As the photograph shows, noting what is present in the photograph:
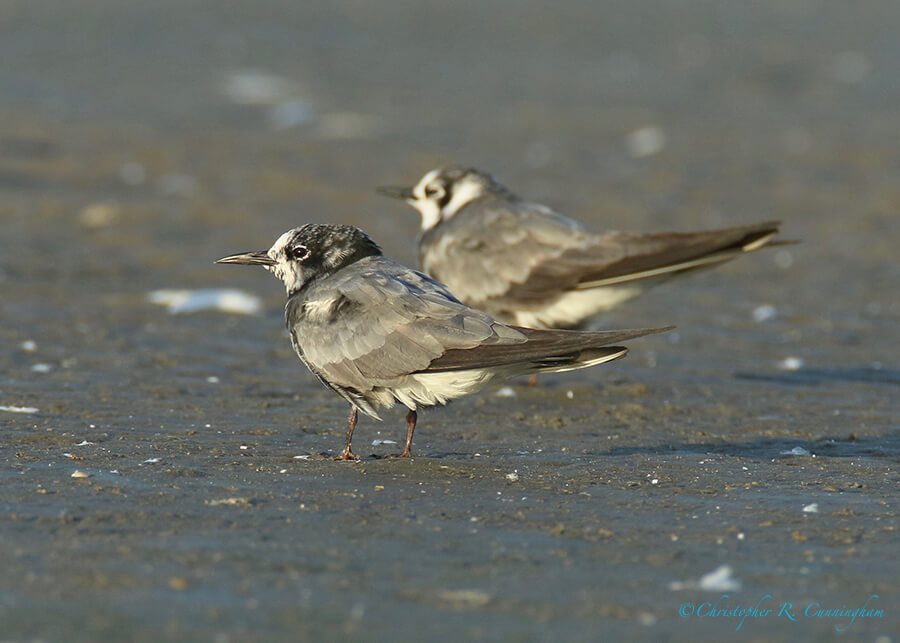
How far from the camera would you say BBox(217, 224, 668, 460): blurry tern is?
5.55 meters

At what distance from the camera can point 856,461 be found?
6066mm

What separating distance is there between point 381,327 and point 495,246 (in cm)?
283

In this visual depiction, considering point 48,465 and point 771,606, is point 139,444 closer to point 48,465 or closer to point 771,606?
point 48,465

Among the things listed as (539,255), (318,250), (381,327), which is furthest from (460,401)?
(381,327)

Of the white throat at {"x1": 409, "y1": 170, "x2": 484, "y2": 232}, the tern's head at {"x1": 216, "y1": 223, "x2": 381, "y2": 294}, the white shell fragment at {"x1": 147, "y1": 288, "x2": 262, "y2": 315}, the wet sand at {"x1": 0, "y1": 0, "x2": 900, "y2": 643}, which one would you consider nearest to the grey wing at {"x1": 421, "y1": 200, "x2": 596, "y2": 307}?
the white throat at {"x1": 409, "y1": 170, "x2": 484, "y2": 232}

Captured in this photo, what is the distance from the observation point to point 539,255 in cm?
839

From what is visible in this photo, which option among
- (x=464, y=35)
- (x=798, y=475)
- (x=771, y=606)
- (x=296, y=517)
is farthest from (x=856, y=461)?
(x=464, y=35)

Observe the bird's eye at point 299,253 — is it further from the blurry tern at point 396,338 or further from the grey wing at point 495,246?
the grey wing at point 495,246

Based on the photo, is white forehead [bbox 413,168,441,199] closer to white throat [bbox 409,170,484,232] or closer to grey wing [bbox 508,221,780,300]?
white throat [bbox 409,170,484,232]

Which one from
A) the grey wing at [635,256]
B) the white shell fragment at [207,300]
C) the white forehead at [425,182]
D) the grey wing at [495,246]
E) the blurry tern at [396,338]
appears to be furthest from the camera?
the white shell fragment at [207,300]

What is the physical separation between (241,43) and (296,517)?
1427cm

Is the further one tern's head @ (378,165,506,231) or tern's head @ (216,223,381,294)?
tern's head @ (378,165,506,231)

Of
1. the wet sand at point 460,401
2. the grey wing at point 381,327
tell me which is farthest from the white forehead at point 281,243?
the wet sand at point 460,401

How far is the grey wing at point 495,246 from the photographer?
27.6 feet
